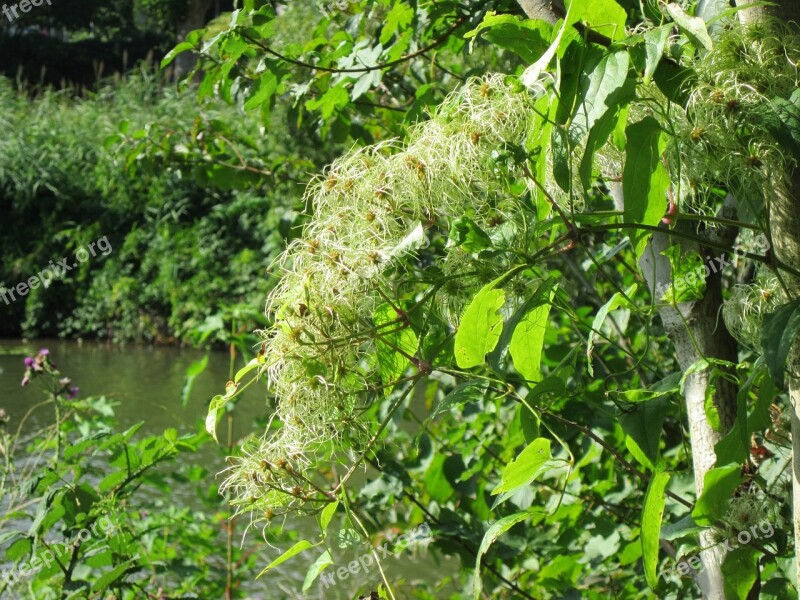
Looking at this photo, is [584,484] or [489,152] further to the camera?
[584,484]

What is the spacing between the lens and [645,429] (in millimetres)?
724

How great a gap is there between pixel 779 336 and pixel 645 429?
0.17 meters

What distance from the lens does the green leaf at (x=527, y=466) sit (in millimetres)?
659

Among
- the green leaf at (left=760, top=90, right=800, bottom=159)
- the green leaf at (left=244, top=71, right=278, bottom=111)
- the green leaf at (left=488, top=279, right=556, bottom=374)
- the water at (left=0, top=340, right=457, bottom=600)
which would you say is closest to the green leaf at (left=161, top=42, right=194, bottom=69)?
the green leaf at (left=244, top=71, right=278, bottom=111)

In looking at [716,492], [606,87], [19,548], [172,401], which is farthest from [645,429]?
[172,401]

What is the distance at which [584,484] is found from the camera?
173cm

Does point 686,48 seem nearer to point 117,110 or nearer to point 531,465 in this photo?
point 531,465

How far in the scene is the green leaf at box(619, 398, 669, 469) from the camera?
0.71 meters

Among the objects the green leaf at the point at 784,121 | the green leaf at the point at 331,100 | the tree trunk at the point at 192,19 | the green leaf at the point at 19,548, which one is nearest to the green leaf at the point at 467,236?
the green leaf at the point at 784,121

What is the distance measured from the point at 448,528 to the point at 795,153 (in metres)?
1.11

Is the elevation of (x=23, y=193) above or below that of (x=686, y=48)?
below

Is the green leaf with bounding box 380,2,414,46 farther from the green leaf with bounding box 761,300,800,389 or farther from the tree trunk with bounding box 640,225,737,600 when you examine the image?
the green leaf with bounding box 761,300,800,389

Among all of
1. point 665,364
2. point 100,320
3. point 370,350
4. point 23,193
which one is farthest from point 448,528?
point 23,193

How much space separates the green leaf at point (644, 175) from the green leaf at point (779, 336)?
102 mm
